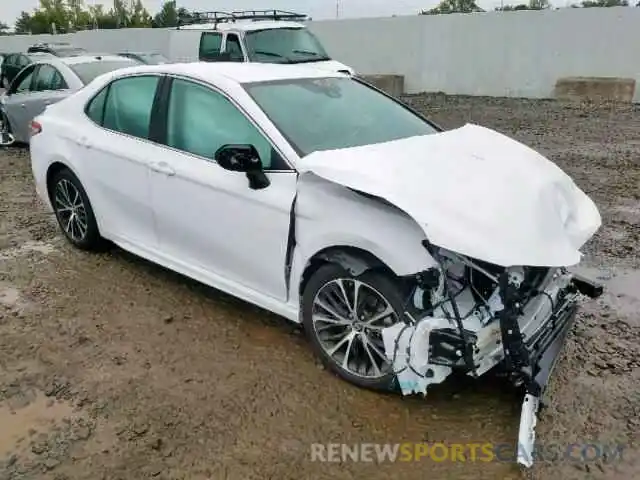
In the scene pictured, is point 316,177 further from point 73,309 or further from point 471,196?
point 73,309

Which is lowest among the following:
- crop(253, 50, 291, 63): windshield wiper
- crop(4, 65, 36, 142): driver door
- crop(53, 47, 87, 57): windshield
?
crop(4, 65, 36, 142): driver door

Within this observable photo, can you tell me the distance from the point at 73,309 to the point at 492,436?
9.82 ft

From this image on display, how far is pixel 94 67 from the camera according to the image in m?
9.86

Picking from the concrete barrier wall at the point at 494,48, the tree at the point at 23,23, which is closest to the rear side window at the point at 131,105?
the concrete barrier wall at the point at 494,48

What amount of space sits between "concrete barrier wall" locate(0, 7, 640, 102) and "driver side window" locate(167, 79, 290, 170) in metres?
9.88

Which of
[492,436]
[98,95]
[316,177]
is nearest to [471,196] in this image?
[316,177]

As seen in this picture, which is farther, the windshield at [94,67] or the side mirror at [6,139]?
the side mirror at [6,139]

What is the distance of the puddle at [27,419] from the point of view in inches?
125

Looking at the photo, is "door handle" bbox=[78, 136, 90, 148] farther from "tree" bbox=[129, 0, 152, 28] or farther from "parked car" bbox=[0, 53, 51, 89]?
"tree" bbox=[129, 0, 152, 28]

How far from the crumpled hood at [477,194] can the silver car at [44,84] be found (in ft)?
23.1

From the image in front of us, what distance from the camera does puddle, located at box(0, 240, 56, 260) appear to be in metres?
5.73

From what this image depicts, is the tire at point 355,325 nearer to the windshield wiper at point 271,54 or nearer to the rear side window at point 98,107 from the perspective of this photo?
the rear side window at point 98,107

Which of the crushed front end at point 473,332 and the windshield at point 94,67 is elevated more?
the windshield at point 94,67

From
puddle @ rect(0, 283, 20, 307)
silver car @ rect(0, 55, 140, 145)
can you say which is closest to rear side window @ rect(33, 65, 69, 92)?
silver car @ rect(0, 55, 140, 145)
